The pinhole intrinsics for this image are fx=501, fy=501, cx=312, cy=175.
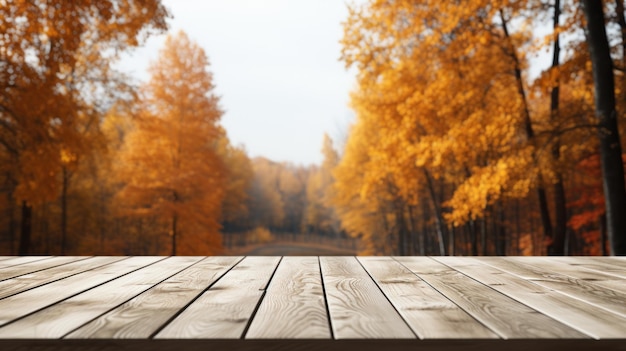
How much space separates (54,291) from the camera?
7.89 ft

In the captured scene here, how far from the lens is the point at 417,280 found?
280cm

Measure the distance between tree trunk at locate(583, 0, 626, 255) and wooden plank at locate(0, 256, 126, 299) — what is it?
6.25 meters

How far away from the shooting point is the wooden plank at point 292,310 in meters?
1.59

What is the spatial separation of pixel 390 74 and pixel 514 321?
1082 centimetres

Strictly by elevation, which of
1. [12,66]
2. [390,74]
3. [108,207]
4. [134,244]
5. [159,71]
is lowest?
[134,244]

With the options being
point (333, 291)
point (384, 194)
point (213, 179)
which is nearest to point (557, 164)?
point (333, 291)

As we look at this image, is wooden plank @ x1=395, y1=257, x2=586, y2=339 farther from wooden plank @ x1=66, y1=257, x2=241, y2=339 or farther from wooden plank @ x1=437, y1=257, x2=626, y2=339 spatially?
wooden plank @ x1=66, y1=257, x2=241, y2=339

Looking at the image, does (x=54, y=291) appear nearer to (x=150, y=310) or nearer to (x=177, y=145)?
(x=150, y=310)

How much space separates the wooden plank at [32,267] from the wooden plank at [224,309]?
1.32 meters

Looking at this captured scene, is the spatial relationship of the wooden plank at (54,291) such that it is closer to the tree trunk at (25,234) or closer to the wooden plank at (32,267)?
the wooden plank at (32,267)

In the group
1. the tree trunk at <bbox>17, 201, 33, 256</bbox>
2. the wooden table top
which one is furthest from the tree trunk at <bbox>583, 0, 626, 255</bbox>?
the tree trunk at <bbox>17, 201, 33, 256</bbox>

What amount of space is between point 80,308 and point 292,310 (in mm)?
843

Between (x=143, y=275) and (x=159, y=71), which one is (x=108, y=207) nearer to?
(x=159, y=71)
